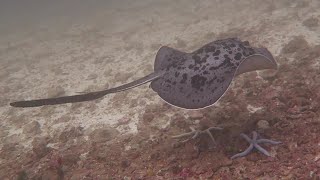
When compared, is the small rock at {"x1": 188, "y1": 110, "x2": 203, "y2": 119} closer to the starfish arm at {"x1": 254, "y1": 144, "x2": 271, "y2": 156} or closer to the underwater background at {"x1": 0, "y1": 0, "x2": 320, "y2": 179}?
the underwater background at {"x1": 0, "y1": 0, "x2": 320, "y2": 179}

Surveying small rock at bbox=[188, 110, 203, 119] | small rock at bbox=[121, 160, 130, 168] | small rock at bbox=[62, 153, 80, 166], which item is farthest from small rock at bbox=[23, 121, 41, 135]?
small rock at bbox=[188, 110, 203, 119]

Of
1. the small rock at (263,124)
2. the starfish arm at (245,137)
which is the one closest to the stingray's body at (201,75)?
the starfish arm at (245,137)

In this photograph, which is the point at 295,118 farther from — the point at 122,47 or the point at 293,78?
the point at 122,47

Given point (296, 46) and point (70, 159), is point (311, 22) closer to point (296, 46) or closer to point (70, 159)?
point (296, 46)

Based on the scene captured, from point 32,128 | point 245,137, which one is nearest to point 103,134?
point 32,128

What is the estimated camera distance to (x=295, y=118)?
4746 millimetres

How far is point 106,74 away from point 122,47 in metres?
2.63

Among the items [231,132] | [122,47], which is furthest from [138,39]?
[231,132]

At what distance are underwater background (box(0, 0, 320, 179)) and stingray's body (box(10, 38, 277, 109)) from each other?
985mm

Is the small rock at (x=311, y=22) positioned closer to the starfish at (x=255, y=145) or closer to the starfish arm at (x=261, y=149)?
the starfish at (x=255, y=145)

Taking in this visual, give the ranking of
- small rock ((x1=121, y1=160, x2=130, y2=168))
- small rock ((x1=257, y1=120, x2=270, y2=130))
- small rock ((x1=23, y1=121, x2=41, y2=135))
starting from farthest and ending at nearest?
small rock ((x1=23, y1=121, x2=41, y2=135)), small rock ((x1=121, y1=160, x2=130, y2=168)), small rock ((x1=257, y1=120, x2=270, y2=130))

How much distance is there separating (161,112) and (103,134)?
1.30 metres

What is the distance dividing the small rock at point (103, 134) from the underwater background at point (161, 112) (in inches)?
1.0

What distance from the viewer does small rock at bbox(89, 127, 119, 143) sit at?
237 inches
